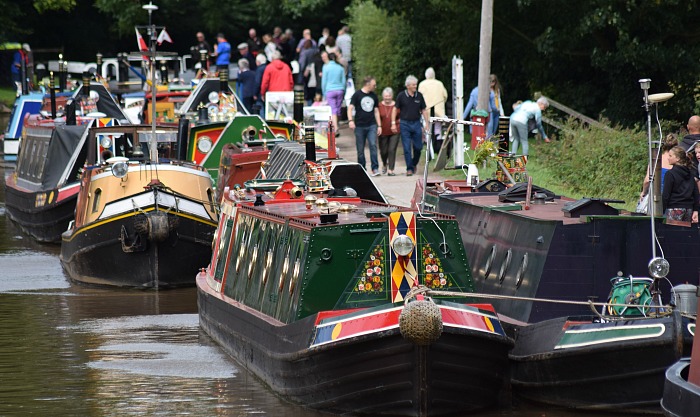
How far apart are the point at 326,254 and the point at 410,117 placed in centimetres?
1387

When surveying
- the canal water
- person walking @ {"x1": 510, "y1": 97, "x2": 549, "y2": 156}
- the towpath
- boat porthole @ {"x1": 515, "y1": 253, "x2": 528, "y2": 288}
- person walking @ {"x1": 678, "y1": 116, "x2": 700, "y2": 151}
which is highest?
person walking @ {"x1": 678, "y1": 116, "x2": 700, "y2": 151}

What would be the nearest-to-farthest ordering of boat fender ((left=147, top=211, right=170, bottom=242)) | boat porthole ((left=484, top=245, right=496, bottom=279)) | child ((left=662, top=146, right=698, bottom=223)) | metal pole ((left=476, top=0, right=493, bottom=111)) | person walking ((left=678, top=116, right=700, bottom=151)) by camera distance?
child ((left=662, top=146, right=698, bottom=223)) → boat porthole ((left=484, top=245, right=496, bottom=279)) → person walking ((left=678, top=116, right=700, bottom=151)) → boat fender ((left=147, top=211, right=170, bottom=242)) → metal pole ((left=476, top=0, right=493, bottom=111))

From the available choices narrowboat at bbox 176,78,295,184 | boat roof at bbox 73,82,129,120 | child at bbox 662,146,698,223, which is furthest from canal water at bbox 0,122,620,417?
boat roof at bbox 73,82,129,120

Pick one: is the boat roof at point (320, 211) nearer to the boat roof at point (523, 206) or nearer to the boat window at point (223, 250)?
the boat window at point (223, 250)

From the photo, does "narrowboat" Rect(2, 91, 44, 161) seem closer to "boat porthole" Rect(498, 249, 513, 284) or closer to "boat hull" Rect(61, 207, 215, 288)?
"boat hull" Rect(61, 207, 215, 288)

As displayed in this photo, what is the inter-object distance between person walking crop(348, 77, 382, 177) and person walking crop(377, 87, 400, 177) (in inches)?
3.9

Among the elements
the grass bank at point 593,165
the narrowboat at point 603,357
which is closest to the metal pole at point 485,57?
the grass bank at point 593,165

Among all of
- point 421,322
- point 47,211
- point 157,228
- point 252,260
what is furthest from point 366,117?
point 421,322

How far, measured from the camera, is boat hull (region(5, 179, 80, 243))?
86.9 feet

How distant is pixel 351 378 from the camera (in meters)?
12.1

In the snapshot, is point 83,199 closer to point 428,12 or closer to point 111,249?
point 111,249

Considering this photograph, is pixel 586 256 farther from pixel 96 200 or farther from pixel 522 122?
pixel 522 122

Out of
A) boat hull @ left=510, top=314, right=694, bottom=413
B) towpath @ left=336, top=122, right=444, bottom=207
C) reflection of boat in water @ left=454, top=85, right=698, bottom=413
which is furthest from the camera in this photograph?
towpath @ left=336, top=122, right=444, bottom=207

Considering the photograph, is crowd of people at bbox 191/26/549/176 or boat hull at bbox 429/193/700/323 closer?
boat hull at bbox 429/193/700/323
